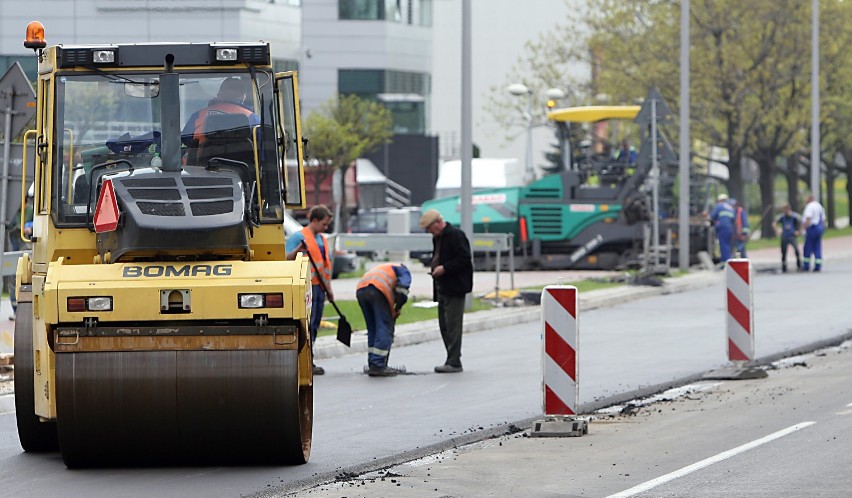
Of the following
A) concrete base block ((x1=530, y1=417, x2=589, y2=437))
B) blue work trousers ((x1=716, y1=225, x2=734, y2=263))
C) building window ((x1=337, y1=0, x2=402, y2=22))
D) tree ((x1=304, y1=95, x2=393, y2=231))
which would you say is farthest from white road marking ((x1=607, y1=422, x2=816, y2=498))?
building window ((x1=337, y1=0, x2=402, y2=22))

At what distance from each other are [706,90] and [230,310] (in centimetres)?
3940

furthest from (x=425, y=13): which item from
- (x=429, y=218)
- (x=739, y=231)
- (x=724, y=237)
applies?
(x=429, y=218)

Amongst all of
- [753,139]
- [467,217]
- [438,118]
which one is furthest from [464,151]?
[438,118]

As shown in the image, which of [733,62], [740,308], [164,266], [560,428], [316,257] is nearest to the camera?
[164,266]

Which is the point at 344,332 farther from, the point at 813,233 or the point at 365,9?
the point at 365,9

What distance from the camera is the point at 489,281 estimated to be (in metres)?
31.3

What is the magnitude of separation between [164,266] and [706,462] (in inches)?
140

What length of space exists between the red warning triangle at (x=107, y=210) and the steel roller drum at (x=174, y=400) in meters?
0.82

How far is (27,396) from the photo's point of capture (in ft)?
36.1

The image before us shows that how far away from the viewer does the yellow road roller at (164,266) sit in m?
9.69

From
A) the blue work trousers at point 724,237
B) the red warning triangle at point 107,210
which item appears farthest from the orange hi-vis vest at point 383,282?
the blue work trousers at point 724,237

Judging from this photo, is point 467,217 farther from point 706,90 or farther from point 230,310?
point 706,90

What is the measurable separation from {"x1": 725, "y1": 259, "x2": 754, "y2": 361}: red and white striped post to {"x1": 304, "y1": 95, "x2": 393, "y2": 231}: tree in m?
29.3

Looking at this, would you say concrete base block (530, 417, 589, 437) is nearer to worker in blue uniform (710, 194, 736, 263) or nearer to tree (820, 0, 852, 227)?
worker in blue uniform (710, 194, 736, 263)
